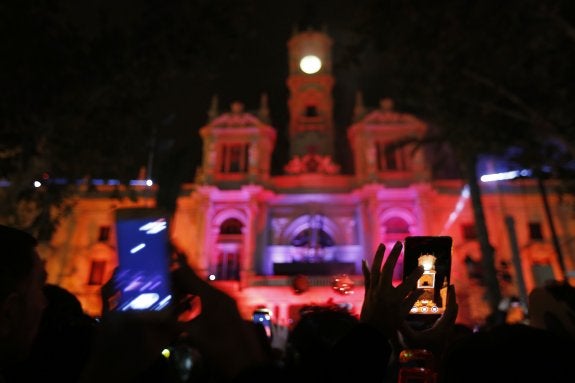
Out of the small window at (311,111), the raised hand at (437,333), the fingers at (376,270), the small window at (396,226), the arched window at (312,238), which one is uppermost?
the small window at (311,111)

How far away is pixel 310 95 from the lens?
35.2 metres

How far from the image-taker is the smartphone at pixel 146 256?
69.4 inches

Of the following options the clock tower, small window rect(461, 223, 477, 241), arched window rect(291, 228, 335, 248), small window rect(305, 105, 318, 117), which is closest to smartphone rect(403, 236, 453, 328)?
arched window rect(291, 228, 335, 248)

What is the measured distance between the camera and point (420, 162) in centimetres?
2870

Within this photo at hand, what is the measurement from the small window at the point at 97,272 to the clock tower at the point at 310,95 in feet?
53.1

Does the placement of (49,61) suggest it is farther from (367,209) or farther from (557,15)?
(367,209)

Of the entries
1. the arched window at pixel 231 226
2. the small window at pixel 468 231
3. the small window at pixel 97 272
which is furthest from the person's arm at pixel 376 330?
the small window at pixel 97 272

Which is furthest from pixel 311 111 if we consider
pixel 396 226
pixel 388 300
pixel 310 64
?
pixel 388 300

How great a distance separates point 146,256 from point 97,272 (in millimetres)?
29637

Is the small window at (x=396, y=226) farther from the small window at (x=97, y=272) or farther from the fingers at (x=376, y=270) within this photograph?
the fingers at (x=376, y=270)

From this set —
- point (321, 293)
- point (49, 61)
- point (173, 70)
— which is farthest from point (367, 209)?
point (49, 61)

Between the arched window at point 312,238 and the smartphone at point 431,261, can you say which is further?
the arched window at point 312,238

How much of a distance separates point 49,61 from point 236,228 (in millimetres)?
17504

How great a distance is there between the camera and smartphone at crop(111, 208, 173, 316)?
1.76m
